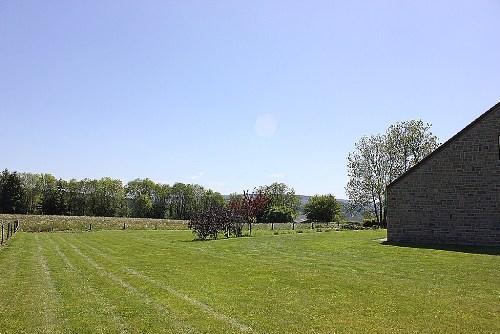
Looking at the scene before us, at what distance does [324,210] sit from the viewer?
Result: 3004 inches

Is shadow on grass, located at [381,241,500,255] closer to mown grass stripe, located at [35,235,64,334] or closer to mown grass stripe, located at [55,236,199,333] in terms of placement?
mown grass stripe, located at [55,236,199,333]

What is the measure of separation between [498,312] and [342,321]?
3145 millimetres

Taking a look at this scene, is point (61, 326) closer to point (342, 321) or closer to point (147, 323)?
point (147, 323)

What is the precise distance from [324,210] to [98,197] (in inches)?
1860

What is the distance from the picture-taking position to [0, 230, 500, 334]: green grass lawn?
8156mm

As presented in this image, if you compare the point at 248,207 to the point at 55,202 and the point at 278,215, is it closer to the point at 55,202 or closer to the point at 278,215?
the point at 278,215

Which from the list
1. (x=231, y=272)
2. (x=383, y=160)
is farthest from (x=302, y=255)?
(x=383, y=160)

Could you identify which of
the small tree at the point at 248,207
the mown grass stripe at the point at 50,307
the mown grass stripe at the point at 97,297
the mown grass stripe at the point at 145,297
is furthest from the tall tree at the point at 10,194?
the mown grass stripe at the point at 50,307

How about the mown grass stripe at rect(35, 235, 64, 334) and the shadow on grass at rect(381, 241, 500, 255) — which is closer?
the mown grass stripe at rect(35, 235, 64, 334)

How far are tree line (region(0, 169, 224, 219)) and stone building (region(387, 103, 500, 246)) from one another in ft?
187

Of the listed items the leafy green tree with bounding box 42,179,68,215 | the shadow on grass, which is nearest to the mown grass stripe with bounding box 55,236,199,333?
the shadow on grass

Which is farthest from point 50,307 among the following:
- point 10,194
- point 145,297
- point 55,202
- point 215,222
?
point 10,194

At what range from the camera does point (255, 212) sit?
4306 centimetres

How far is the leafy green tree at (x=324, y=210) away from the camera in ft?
250
